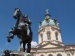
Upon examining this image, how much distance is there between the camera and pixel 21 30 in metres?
8.51

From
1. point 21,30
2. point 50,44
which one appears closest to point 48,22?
point 50,44

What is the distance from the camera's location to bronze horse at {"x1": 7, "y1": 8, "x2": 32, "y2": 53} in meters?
8.54

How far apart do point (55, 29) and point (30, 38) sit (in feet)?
152

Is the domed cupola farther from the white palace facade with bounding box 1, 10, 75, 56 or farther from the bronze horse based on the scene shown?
the bronze horse

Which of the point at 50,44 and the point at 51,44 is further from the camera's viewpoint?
the point at 50,44

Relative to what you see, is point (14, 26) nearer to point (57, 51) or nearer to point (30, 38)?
point (30, 38)

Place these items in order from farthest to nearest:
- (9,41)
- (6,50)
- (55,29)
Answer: (55,29)
(9,41)
(6,50)

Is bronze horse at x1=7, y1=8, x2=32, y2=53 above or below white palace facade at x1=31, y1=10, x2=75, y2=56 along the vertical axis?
below

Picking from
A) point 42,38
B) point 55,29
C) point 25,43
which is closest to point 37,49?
point 42,38

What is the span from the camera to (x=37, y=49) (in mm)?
52031

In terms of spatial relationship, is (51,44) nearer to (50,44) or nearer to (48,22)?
(50,44)

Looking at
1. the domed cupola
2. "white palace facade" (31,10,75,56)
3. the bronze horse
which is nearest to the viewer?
the bronze horse

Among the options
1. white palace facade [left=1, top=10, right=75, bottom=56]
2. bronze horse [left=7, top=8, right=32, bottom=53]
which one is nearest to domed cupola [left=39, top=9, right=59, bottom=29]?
white palace facade [left=1, top=10, right=75, bottom=56]

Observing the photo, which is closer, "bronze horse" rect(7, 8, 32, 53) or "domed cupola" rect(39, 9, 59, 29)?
"bronze horse" rect(7, 8, 32, 53)
